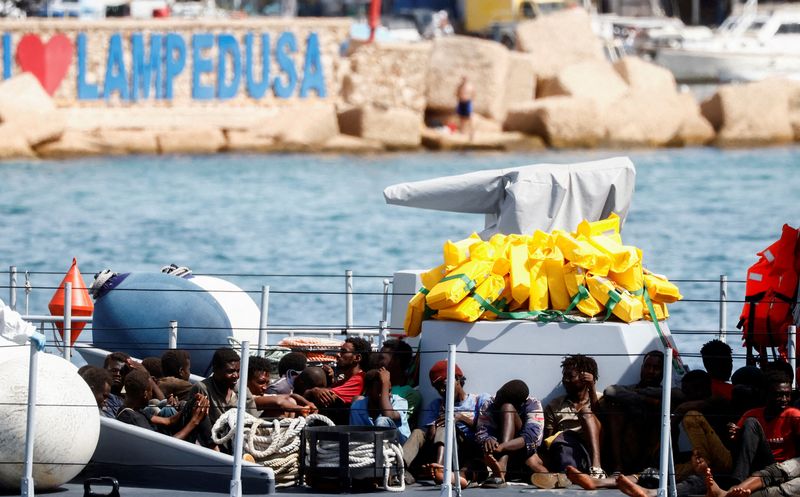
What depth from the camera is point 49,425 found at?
870 cm

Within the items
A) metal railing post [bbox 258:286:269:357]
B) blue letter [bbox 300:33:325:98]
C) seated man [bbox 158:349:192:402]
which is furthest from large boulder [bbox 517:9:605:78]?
seated man [bbox 158:349:192:402]

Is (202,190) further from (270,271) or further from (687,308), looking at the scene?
(687,308)

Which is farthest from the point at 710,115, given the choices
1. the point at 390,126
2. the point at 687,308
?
the point at 687,308

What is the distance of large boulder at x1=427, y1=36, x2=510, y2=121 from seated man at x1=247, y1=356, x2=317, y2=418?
36.3 metres

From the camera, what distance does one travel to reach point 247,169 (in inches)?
1708

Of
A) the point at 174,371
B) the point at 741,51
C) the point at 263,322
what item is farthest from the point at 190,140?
the point at 174,371

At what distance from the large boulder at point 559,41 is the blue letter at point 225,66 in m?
8.70

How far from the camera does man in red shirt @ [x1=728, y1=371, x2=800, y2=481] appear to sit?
877 centimetres

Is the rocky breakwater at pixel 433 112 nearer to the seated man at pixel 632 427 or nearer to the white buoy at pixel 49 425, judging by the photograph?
the white buoy at pixel 49 425

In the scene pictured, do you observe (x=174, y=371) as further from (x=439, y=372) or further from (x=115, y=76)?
(x=115, y=76)

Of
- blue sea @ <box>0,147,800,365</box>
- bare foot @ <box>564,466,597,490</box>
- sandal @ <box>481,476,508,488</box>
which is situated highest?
bare foot @ <box>564,466,597,490</box>

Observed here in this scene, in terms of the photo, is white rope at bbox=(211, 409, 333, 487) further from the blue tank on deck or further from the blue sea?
the blue sea

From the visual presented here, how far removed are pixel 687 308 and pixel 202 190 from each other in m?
19.1

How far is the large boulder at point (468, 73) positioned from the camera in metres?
45.8
